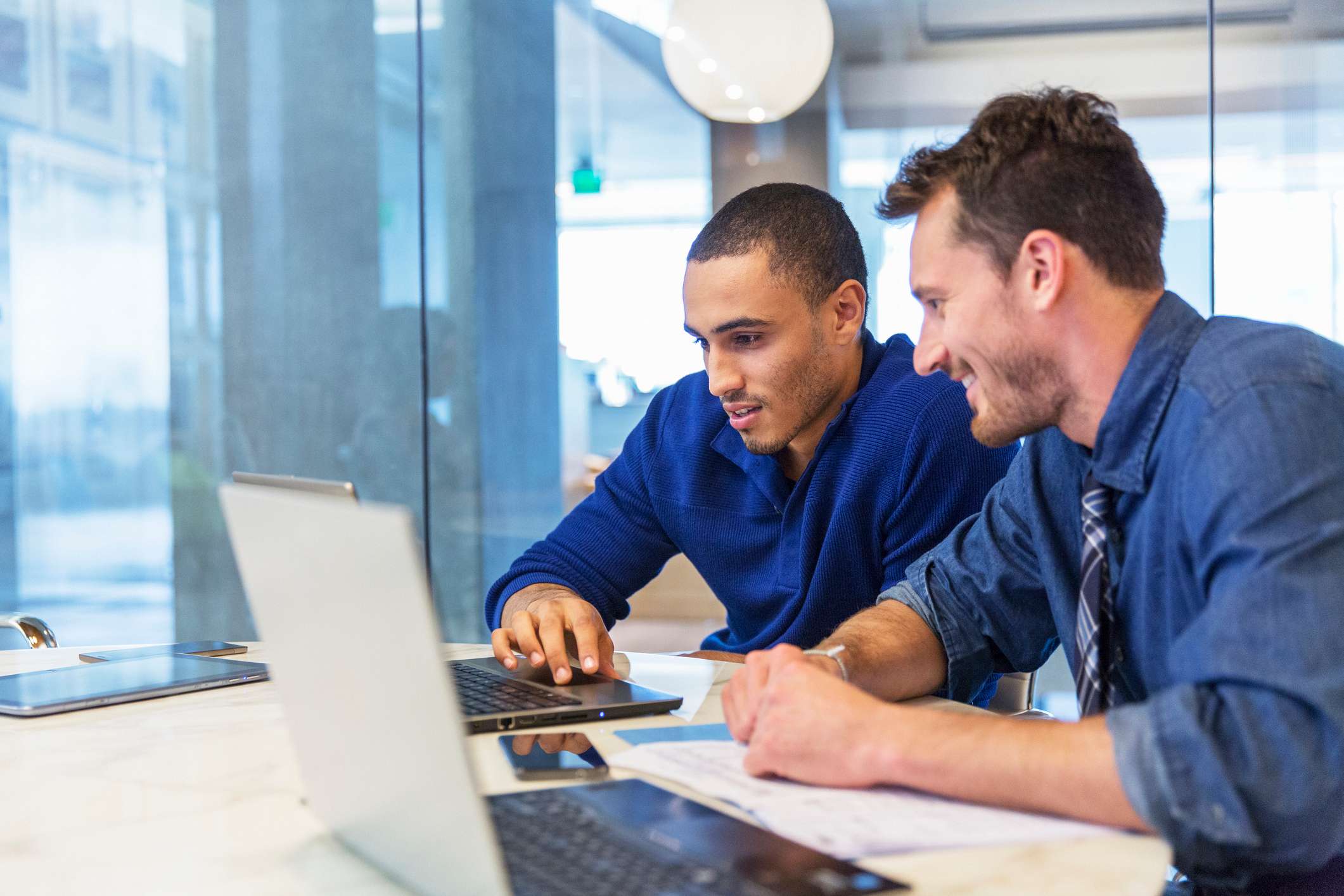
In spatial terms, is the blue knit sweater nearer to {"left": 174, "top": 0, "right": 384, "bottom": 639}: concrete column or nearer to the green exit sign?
the green exit sign

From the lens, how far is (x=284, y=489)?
2.71 feet

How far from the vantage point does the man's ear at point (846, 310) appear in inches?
78.9

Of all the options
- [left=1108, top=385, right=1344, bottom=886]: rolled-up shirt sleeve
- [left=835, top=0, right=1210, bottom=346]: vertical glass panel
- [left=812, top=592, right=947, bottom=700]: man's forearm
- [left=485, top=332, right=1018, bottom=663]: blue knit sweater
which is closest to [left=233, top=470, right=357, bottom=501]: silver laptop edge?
[left=1108, top=385, right=1344, bottom=886]: rolled-up shirt sleeve

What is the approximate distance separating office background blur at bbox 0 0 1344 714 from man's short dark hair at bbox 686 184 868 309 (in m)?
1.31

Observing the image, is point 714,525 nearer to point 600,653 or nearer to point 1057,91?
point 600,653

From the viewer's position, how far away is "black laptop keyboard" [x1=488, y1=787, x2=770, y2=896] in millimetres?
719

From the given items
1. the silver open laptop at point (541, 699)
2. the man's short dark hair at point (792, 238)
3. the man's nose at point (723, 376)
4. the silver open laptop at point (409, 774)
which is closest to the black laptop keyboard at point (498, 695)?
the silver open laptop at point (541, 699)

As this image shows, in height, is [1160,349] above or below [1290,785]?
above

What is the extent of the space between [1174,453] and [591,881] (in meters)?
0.64

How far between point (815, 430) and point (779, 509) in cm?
14

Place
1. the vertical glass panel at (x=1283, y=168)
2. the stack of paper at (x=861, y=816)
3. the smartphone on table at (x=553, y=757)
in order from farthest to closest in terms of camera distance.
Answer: the vertical glass panel at (x=1283, y=168) → the smartphone on table at (x=553, y=757) → the stack of paper at (x=861, y=816)

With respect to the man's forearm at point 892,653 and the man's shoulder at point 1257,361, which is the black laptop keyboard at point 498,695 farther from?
the man's shoulder at point 1257,361

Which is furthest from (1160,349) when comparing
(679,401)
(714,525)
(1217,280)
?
(1217,280)

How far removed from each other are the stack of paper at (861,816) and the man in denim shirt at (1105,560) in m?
0.02
